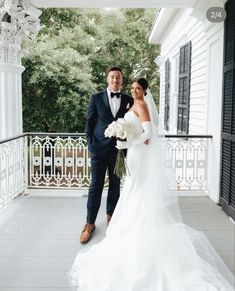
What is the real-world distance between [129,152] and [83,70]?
8.07 m

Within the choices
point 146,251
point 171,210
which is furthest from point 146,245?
point 171,210

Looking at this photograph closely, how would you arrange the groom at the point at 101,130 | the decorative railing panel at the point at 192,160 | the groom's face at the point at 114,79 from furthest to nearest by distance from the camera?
the decorative railing panel at the point at 192,160
the groom at the point at 101,130
the groom's face at the point at 114,79

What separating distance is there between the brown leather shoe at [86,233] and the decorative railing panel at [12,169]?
56.8 inches

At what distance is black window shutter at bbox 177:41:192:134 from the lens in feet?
23.1

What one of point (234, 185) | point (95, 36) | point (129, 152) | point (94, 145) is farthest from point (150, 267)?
point (95, 36)

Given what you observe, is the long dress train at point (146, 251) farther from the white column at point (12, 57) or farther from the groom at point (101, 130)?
the white column at point (12, 57)

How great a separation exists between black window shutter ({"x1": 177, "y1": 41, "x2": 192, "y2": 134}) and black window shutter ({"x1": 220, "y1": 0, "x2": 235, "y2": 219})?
233 centimetres

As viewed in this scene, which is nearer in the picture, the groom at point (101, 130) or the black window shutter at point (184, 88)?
the groom at point (101, 130)

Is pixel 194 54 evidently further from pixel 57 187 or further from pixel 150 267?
pixel 150 267

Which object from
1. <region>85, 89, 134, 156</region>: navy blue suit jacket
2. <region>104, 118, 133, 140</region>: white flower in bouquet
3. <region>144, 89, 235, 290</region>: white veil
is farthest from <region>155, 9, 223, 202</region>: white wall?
<region>104, 118, 133, 140</region>: white flower in bouquet

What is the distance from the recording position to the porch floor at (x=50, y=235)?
9.40 ft

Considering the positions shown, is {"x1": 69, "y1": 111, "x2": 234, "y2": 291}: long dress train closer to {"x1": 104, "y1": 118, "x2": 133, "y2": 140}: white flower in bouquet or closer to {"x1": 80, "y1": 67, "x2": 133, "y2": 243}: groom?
{"x1": 104, "y1": 118, "x2": 133, "y2": 140}: white flower in bouquet

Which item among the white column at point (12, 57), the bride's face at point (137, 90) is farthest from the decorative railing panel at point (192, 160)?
the bride's face at point (137, 90)

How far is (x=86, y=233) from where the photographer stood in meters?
3.70
